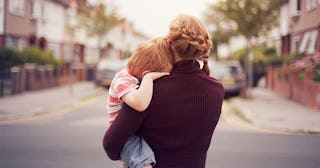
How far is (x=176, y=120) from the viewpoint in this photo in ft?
7.61

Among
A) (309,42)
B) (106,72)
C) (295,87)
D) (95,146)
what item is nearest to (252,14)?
(295,87)

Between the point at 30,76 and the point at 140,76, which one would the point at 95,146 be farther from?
the point at 30,76

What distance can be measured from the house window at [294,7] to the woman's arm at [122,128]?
82.0 ft

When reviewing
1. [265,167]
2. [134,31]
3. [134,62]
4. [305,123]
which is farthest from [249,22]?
[134,31]

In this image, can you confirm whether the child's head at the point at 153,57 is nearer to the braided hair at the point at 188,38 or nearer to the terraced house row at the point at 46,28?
the braided hair at the point at 188,38

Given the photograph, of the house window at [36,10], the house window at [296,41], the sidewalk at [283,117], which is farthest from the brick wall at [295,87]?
the house window at [36,10]

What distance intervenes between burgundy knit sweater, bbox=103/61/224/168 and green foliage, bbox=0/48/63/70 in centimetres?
1996

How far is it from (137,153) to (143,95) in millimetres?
302

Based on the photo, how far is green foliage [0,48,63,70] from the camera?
2161cm

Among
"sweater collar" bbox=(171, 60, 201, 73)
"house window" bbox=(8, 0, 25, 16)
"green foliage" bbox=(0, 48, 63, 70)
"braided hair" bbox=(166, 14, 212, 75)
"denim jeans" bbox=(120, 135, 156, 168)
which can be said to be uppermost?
"house window" bbox=(8, 0, 25, 16)

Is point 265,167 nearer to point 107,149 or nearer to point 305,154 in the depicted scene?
point 305,154

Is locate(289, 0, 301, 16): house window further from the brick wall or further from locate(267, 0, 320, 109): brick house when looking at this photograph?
the brick wall

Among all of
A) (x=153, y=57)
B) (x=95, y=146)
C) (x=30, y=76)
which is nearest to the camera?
(x=153, y=57)

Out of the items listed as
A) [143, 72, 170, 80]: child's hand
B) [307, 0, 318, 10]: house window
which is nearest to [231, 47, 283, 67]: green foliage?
[307, 0, 318, 10]: house window
